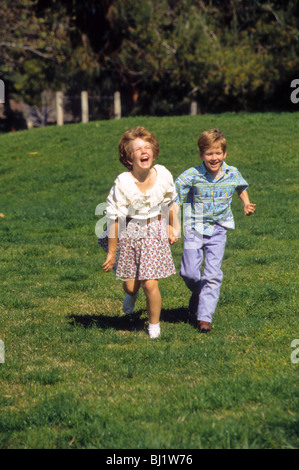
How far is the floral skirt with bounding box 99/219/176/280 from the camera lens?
5.38 metres

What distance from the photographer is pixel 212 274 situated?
18.9 ft

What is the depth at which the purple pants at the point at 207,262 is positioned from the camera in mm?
5742

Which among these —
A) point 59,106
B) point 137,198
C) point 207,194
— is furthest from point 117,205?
point 59,106

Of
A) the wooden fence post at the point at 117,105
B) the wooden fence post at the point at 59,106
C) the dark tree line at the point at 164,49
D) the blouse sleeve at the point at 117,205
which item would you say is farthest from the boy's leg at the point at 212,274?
the wooden fence post at the point at 117,105

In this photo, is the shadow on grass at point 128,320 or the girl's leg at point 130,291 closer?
the girl's leg at point 130,291

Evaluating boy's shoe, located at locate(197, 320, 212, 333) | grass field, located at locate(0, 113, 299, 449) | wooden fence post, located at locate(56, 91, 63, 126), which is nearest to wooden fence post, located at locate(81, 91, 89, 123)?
wooden fence post, located at locate(56, 91, 63, 126)

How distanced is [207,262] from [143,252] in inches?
28.3

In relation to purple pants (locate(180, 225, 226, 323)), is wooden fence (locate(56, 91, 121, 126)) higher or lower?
higher

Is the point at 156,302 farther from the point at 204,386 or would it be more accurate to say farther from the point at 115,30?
the point at 115,30

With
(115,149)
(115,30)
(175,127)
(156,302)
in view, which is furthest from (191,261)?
(115,30)

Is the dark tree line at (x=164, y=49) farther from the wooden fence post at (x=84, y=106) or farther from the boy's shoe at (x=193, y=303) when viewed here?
the boy's shoe at (x=193, y=303)

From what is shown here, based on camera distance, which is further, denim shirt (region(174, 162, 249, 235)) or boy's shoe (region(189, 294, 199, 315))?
boy's shoe (region(189, 294, 199, 315))

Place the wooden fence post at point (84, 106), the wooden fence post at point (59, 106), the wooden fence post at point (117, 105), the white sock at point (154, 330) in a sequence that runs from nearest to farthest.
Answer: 1. the white sock at point (154, 330)
2. the wooden fence post at point (84, 106)
3. the wooden fence post at point (59, 106)
4. the wooden fence post at point (117, 105)

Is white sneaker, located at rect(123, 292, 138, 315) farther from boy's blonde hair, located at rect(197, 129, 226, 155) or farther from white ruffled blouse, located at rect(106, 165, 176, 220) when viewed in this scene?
boy's blonde hair, located at rect(197, 129, 226, 155)
